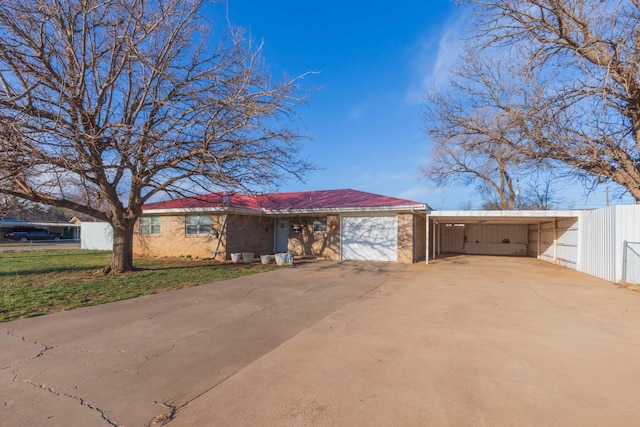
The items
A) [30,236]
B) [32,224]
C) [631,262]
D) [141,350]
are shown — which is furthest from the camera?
[32,224]

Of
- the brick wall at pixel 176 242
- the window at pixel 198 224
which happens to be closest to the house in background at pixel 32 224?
the brick wall at pixel 176 242

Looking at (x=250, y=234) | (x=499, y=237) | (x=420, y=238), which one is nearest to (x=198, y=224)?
(x=250, y=234)

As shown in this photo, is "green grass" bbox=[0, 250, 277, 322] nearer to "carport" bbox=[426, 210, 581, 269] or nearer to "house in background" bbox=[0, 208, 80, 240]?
"carport" bbox=[426, 210, 581, 269]

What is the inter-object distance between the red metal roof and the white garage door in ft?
2.77

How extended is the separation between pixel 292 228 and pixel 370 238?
4.60m

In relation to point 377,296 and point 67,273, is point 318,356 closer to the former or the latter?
point 377,296

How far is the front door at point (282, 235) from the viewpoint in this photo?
A: 1955 centimetres

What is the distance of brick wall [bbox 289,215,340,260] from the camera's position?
1770 centimetres

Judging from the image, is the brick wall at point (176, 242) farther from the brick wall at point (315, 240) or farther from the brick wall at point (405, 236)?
the brick wall at point (405, 236)

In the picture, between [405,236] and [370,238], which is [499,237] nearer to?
[405,236]

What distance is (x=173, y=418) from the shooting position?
291 cm

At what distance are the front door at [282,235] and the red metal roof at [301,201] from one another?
1047mm

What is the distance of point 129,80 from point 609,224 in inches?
612

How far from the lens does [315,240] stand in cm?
1842
